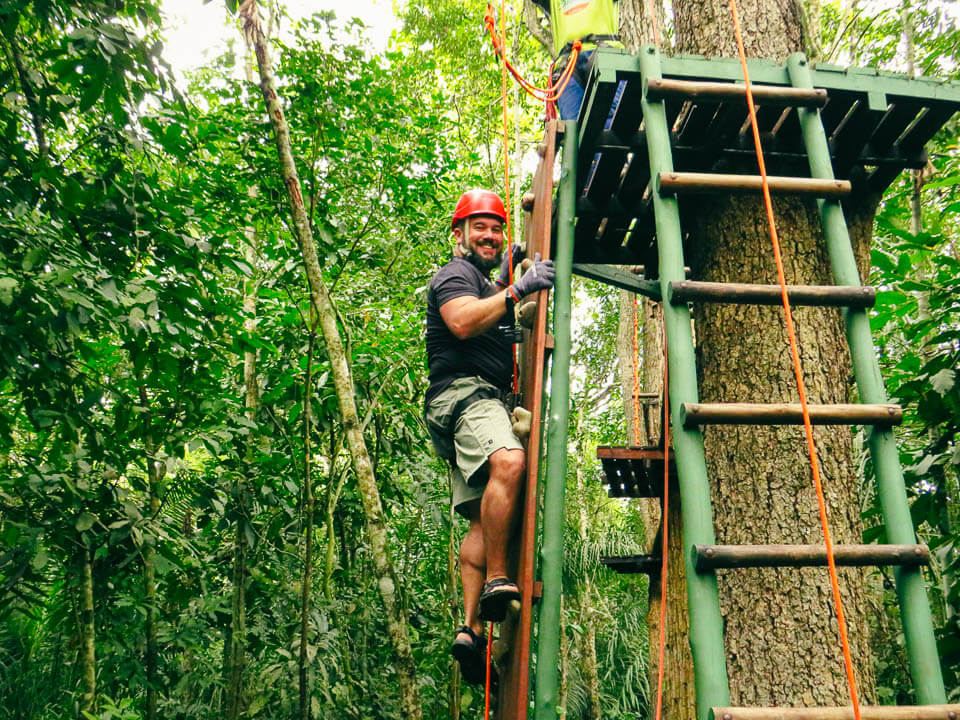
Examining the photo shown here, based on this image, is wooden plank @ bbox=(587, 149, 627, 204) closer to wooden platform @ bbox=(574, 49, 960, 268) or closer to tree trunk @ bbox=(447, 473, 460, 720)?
wooden platform @ bbox=(574, 49, 960, 268)

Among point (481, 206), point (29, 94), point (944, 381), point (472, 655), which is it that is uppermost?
point (29, 94)

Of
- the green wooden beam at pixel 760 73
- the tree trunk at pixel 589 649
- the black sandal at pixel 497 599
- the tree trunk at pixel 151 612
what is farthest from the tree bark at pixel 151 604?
the tree trunk at pixel 589 649

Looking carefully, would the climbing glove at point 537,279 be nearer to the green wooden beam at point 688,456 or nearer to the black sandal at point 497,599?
the green wooden beam at point 688,456

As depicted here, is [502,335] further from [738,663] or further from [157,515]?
[157,515]

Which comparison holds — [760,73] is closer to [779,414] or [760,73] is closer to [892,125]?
[892,125]

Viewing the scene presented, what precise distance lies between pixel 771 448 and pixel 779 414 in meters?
0.47

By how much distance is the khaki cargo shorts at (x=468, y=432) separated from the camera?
9.14ft

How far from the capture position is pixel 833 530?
7.08ft

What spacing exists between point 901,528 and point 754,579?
0.47 metres

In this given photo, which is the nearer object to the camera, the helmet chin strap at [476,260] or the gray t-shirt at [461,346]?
the gray t-shirt at [461,346]

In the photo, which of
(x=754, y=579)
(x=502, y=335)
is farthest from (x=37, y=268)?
(x=754, y=579)

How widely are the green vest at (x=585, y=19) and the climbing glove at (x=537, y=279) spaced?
55.6 inches

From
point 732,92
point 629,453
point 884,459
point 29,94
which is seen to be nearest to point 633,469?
point 629,453

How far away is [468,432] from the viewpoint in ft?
9.41
